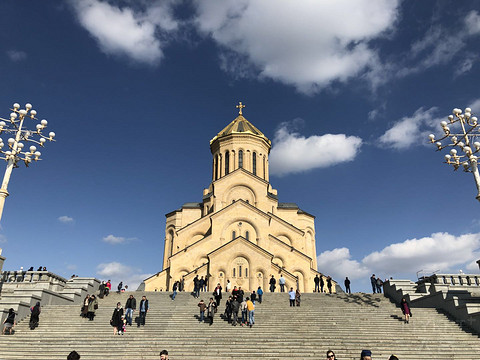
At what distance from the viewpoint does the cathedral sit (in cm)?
2530

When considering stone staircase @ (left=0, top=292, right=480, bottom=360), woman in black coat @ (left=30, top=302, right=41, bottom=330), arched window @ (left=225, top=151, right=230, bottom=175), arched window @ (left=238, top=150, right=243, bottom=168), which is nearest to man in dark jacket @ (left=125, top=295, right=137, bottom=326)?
stone staircase @ (left=0, top=292, right=480, bottom=360)

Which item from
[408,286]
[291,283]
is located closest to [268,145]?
[291,283]

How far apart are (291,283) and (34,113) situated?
20.0 meters

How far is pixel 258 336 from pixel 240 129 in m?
29.2

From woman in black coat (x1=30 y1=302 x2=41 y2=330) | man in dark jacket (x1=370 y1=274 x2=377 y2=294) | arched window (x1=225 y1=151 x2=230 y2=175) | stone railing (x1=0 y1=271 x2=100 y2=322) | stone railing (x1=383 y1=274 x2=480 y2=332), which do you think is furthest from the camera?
arched window (x1=225 y1=151 x2=230 y2=175)

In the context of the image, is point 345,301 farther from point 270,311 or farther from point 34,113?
point 34,113

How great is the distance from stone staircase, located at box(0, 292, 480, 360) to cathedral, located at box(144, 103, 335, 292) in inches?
383

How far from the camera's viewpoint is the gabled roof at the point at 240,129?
38094 millimetres

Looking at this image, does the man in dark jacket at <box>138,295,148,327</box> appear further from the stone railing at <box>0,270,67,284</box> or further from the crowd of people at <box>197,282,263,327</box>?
the stone railing at <box>0,270,67,284</box>

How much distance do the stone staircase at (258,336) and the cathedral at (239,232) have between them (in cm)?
972

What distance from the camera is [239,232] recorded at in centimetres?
2884

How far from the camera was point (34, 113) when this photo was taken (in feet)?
46.1

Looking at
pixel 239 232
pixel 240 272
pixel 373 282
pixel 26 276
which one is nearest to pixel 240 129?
pixel 239 232

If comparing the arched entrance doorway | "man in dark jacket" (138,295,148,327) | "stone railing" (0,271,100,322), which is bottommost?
"man in dark jacket" (138,295,148,327)
